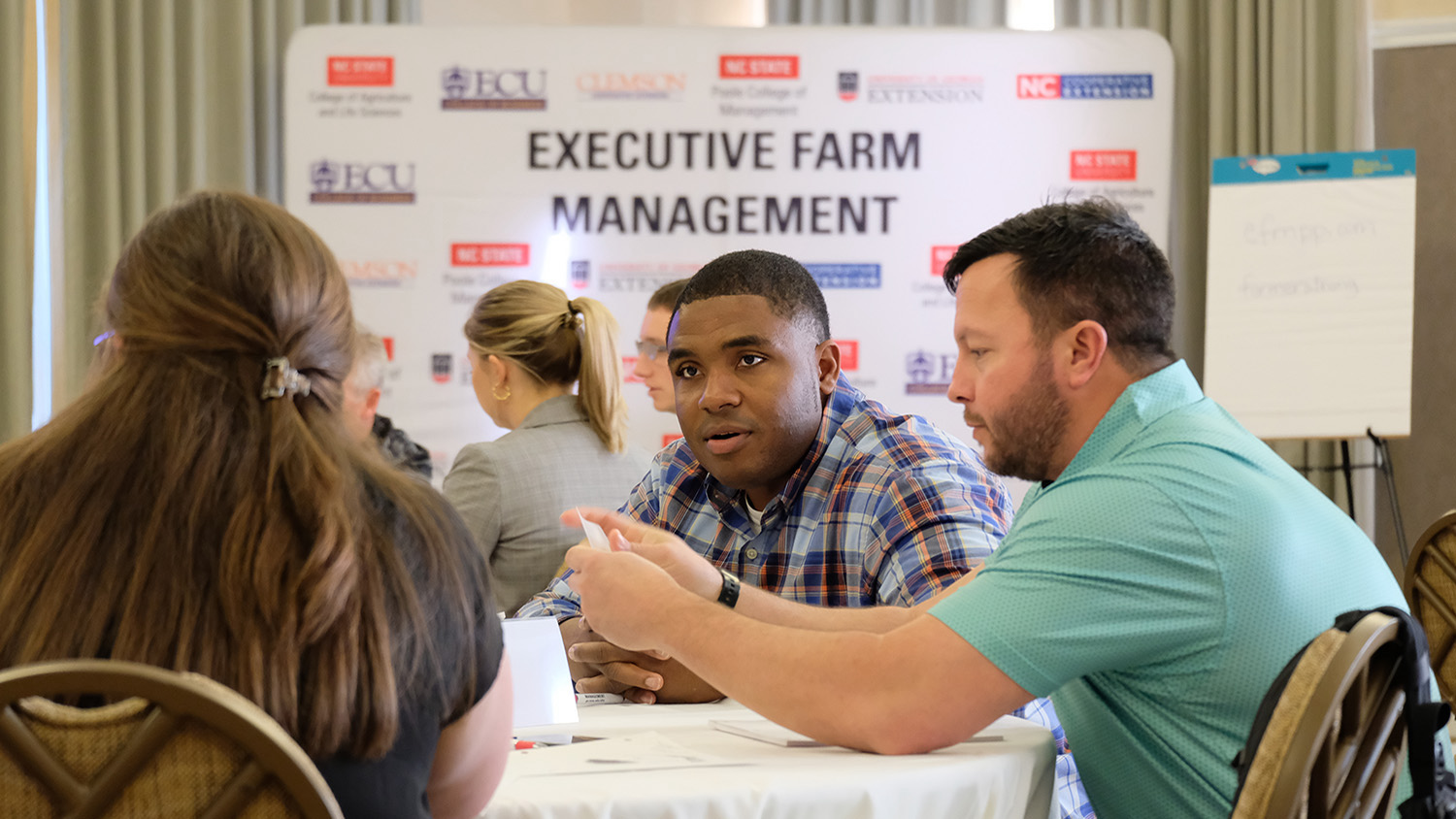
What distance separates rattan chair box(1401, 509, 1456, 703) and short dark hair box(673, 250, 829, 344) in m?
0.98

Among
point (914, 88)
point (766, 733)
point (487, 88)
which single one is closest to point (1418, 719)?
point (766, 733)

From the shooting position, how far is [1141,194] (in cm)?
475

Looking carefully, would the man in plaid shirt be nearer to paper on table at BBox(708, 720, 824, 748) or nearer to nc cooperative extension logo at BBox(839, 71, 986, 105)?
paper on table at BBox(708, 720, 824, 748)

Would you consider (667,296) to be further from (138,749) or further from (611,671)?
(138,749)

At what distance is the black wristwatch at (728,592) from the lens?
1.61 metres

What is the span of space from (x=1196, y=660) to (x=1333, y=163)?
3760 millimetres

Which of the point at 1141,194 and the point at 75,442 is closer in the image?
the point at 75,442

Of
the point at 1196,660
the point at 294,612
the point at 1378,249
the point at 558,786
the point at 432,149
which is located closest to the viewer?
the point at 294,612

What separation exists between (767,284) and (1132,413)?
2.85ft

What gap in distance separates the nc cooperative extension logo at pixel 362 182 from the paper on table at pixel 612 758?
369 centimetres

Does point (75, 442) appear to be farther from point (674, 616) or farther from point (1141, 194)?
point (1141, 194)

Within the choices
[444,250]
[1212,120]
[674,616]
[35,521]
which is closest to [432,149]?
[444,250]

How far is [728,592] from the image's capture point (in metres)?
1.61

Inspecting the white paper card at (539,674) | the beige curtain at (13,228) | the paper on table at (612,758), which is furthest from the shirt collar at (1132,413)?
the beige curtain at (13,228)
